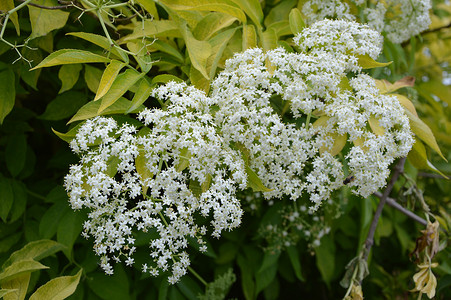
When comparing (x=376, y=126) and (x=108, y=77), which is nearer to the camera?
(x=108, y=77)

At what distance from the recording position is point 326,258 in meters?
2.42

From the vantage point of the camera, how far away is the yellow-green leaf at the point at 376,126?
4.64ft

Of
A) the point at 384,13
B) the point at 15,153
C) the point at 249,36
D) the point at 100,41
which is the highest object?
the point at 100,41

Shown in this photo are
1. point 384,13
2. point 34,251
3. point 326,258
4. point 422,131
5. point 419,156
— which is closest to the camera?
point 34,251

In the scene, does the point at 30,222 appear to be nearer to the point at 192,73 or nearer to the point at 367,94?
the point at 192,73

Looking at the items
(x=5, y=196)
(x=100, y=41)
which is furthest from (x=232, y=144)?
(x=5, y=196)

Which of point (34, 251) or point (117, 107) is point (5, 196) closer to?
point (34, 251)

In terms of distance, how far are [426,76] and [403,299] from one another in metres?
1.74

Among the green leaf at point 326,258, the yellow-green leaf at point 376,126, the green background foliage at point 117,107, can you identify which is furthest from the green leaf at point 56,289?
the green leaf at point 326,258

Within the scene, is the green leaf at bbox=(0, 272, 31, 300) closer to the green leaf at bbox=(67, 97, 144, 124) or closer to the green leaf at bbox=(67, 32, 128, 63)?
the green leaf at bbox=(67, 97, 144, 124)

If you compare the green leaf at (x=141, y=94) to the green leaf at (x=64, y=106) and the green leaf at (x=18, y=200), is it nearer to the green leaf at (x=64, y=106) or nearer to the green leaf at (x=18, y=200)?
the green leaf at (x=64, y=106)

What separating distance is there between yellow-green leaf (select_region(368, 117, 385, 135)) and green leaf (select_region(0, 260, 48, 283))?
1.22 meters

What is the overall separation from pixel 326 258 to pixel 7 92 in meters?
1.89

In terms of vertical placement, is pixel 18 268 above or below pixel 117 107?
below
